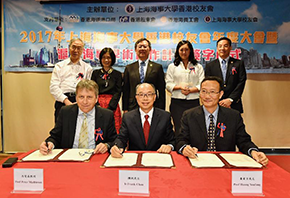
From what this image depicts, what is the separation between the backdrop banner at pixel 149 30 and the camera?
142 inches

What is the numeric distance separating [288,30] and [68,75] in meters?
3.34

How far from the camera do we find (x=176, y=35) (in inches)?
144

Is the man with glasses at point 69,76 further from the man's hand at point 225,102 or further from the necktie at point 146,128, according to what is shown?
the man's hand at point 225,102

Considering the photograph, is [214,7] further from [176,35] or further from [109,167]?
[109,167]

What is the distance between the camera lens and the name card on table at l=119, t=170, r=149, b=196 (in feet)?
3.24

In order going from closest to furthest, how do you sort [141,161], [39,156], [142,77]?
[141,161] < [39,156] < [142,77]

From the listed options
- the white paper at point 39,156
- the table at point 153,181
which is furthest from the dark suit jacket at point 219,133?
the white paper at point 39,156

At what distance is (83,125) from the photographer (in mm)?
1831

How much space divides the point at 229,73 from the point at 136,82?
1.14 m

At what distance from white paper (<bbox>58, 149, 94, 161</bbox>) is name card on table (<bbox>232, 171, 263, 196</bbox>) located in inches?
32.2

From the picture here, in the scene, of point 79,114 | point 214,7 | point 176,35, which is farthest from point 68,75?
point 214,7

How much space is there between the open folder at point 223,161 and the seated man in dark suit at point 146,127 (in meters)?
0.42

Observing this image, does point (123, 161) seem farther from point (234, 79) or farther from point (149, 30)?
point (149, 30)

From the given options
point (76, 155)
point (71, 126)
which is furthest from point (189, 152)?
point (71, 126)
